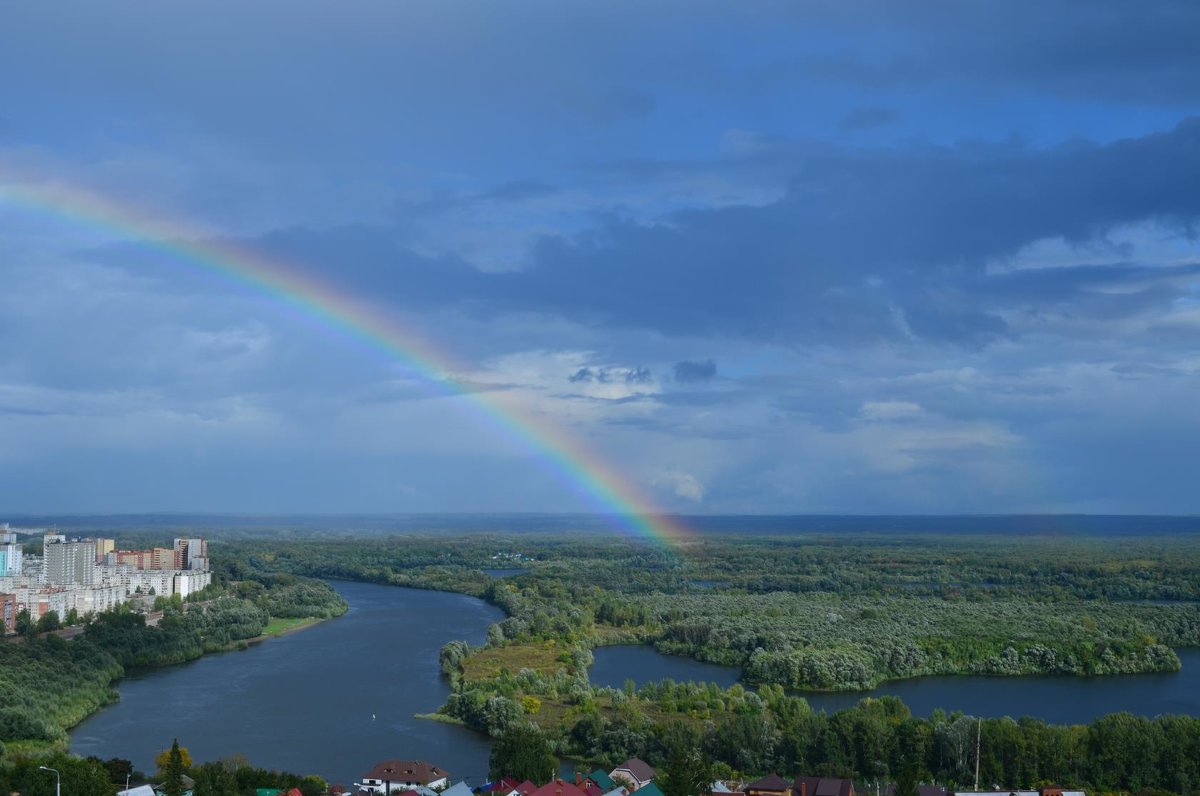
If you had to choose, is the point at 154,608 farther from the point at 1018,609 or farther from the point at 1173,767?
the point at 1173,767

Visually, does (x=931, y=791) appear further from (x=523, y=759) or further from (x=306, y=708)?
(x=306, y=708)

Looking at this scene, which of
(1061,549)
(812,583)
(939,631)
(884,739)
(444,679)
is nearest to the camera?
(884,739)

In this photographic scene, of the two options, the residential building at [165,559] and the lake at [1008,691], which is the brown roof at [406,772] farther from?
the residential building at [165,559]

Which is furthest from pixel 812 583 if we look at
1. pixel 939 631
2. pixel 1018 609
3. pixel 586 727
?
pixel 586 727

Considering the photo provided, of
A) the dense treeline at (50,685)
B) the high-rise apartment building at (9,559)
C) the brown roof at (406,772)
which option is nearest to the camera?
the brown roof at (406,772)

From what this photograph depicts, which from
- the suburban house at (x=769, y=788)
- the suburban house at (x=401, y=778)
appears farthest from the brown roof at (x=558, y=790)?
the suburban house at (x=769, y=788)

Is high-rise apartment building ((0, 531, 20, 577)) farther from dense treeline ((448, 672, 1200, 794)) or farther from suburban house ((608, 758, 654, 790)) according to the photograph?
suburban house ((608, 758, 654, 790))
